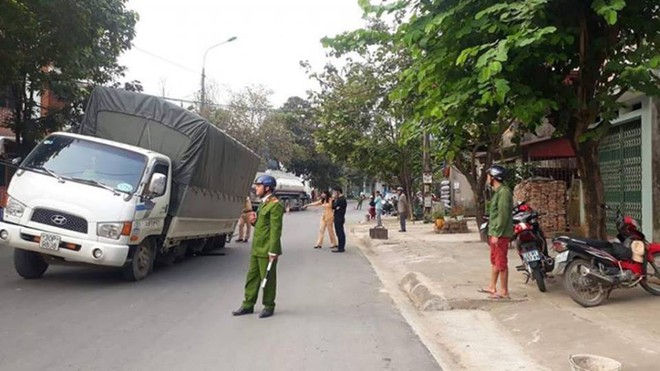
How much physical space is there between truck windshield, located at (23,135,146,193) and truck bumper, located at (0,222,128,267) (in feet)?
2.95

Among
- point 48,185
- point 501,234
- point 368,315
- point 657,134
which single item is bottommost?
point 368,315

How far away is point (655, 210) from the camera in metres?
10.7

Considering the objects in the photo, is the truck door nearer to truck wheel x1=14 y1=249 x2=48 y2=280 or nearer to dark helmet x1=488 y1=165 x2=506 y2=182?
truck wheel x1=14 y1=249 x2=48 y2=280

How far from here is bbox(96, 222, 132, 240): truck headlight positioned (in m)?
8.39

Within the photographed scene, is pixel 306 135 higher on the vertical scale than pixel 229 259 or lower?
higher

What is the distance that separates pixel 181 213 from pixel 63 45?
→ 21.3ft

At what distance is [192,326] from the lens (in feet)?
21.5

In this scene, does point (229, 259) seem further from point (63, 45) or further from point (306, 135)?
point (306, 135)

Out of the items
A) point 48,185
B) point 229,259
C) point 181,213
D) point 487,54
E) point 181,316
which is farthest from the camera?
point 229,259

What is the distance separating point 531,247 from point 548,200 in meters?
8.88

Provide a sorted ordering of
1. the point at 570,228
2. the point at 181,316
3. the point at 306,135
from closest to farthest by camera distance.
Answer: the point at 181,316 → the point at 570,228 → the point at 306,135

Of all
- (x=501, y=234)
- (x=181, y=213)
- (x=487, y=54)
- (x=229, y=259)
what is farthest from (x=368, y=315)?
(x=229, y=259)

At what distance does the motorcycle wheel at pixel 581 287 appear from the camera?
23.8ft

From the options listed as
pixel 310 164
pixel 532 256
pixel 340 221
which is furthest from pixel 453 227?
pixel 310 164
